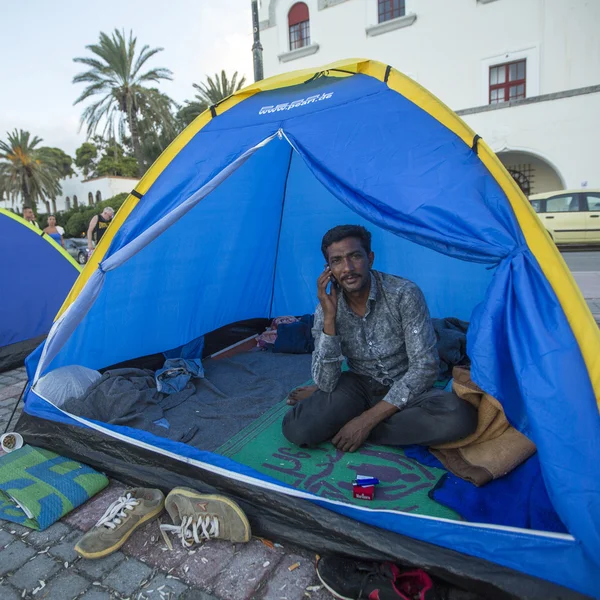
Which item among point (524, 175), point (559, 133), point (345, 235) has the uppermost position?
point (559, 133)

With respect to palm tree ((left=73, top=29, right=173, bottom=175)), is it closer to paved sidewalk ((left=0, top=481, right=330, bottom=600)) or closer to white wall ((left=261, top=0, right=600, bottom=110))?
white wall ((left=261, top=0, right=600, bottom=110))

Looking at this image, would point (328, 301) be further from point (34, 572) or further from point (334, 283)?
point (34, 572)

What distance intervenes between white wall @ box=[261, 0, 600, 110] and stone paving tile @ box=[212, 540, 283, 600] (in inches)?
585

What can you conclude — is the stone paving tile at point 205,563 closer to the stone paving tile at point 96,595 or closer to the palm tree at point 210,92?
the stone paving tile at point 96,595

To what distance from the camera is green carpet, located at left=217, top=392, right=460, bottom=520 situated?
204 centimetres

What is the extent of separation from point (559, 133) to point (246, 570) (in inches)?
571

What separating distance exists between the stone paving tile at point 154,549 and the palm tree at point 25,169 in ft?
81.0

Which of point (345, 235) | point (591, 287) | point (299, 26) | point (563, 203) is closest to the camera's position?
point (345, 235)

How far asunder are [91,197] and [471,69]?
20.0 metres

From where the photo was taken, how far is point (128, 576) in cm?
174

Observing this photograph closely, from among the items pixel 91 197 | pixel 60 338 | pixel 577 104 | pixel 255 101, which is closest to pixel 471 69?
pixel 577 104

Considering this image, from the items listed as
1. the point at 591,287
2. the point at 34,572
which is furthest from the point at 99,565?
the point at 591,287

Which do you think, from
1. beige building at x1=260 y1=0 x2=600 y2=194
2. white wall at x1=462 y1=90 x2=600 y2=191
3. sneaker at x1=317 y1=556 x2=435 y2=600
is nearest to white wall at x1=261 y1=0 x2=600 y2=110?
beige building at x1=260 y1=0 x2=600 y2=194

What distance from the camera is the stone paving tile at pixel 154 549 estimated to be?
1798 millimetres
